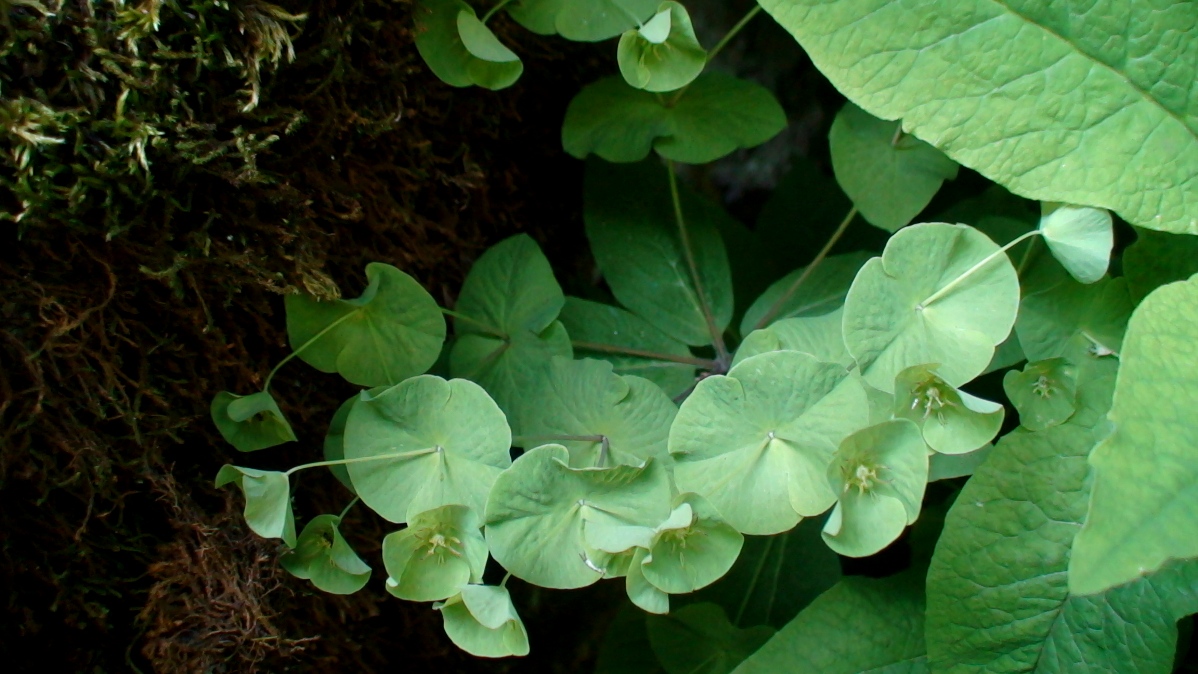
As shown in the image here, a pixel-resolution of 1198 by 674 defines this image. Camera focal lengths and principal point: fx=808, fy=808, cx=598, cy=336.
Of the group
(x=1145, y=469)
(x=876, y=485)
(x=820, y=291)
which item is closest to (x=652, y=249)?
(x=820, y=291)

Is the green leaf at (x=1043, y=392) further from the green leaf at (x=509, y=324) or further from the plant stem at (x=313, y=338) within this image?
the plant stem at (x=313, y=338)

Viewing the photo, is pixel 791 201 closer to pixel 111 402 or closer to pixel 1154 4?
pixel 1154 4

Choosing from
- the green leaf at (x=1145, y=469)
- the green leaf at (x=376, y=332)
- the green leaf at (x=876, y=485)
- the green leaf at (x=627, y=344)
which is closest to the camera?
the green leaf at (x=1145, y=469)

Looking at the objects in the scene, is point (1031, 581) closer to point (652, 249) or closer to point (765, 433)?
point (765, 433)

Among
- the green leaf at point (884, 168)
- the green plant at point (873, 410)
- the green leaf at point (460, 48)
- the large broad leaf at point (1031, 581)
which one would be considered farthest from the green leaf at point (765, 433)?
the green leaf at point (460, 48)

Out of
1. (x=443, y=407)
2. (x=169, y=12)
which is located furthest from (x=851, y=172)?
(x=169, y=12)

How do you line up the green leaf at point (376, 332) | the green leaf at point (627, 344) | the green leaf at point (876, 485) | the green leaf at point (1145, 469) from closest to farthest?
1. the green leaf at point (1145, 469)
2. the green leaf at point (876, 485)
3. the green leaf at point (376, 332)
4. the green leaf at point (627, 344)

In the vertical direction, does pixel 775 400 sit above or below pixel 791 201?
above
